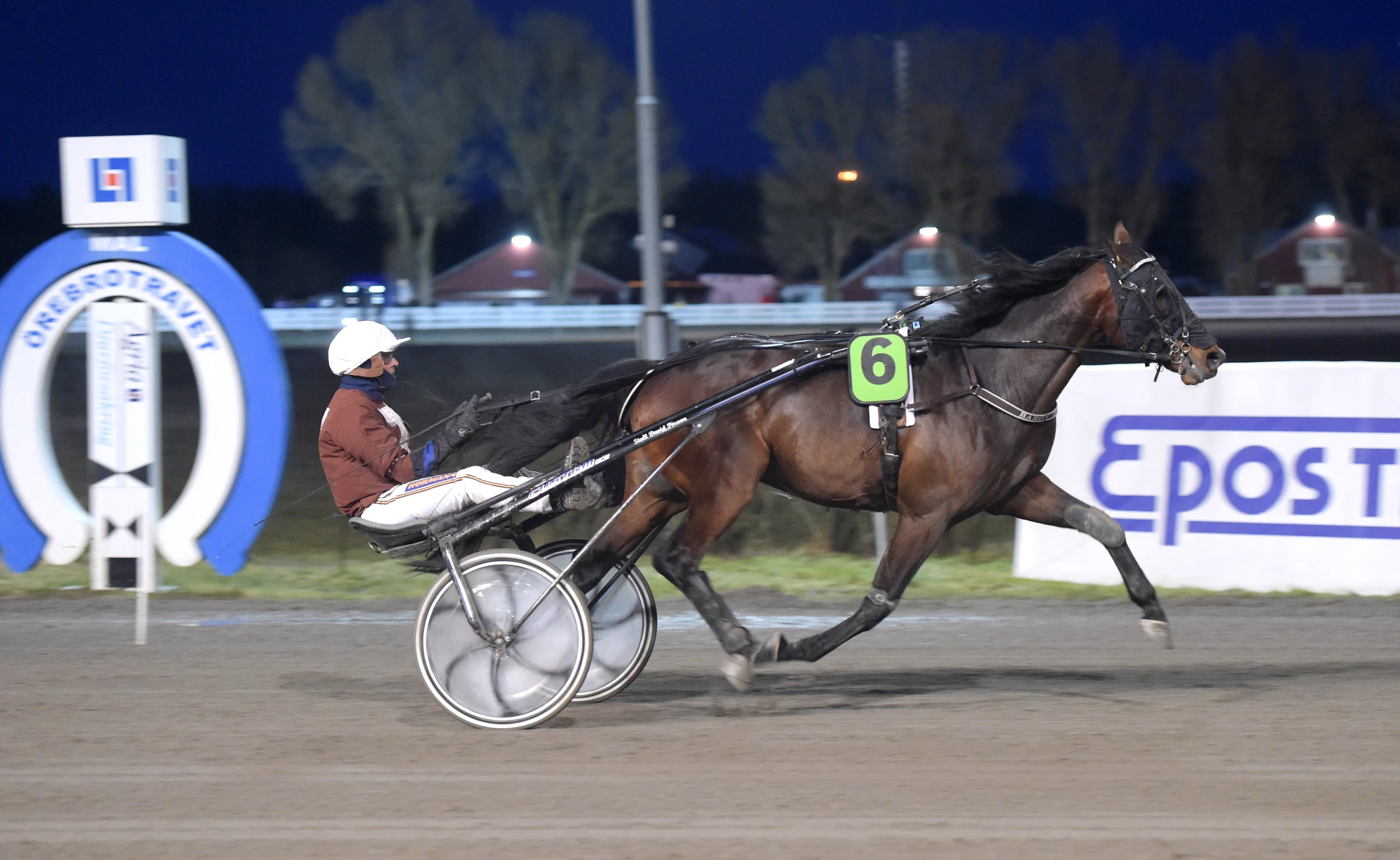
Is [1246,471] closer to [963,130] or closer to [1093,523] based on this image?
[1093,523]

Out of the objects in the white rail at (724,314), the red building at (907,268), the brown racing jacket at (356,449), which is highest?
the red building at (907,268)

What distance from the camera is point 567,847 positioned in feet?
11.9

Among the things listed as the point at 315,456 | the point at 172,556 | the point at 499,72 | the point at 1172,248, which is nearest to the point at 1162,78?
the point at 1172,248

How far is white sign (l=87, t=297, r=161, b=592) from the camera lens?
7418 mm

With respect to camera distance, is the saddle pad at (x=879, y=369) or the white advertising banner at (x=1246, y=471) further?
the white advertising banner at (x=1246, y=471)

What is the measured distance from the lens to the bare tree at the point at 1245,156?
41.0 meters

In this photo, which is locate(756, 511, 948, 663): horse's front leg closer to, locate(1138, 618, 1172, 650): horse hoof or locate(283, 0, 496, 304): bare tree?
locate(1138, 618, 1172, 650): horse hoof

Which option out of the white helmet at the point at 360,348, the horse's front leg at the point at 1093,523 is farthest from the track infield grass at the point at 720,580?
the white helmet at the point at 360,348

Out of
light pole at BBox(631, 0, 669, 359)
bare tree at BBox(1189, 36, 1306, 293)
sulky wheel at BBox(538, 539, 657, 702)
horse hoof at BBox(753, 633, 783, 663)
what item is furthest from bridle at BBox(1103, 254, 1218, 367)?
bare tree at BBox(1189, 36, 1306, 293)

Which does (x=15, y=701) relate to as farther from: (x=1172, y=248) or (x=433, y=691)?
(x=1172, y=248)

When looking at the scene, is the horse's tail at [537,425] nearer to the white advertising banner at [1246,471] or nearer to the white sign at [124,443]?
the white sign at [124,443]

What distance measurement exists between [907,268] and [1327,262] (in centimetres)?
1231

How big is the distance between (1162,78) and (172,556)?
38.7m

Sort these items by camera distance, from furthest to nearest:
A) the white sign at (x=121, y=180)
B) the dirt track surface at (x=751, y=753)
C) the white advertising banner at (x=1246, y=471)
Result: the white sign at (x=121, y=180), the white advertising banner at (x=1246, y=471), the dirt track surface at (x=751, y=753)
